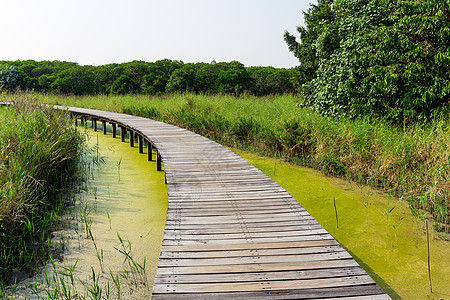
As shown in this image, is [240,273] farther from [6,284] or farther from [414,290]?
[6,284]

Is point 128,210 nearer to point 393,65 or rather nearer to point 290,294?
point 290,294

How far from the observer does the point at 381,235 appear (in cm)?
323

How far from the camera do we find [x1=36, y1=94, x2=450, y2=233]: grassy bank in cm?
376

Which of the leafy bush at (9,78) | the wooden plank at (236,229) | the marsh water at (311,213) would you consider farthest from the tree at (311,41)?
the leafy bush at (9,78)

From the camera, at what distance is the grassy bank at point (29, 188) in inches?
105

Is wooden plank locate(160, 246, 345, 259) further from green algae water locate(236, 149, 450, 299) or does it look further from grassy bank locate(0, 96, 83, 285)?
grassy bank locate(0, 96, 83, 285)

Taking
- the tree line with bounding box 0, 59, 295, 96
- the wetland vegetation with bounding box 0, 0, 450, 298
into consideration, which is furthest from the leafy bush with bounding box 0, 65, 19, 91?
the wetland vegetation with bounding box 0, 0, 450, 298

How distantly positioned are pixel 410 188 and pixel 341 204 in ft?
2.83

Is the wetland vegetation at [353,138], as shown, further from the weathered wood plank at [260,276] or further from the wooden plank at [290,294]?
the wooden plank at [290,294]

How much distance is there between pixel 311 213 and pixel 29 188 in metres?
3.08

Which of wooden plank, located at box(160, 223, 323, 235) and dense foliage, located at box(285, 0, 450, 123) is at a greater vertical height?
dense foliage, located at box(285, 0, 450, 123)

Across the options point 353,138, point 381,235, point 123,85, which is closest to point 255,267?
point 381,235

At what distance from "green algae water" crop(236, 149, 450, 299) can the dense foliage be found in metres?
2.32

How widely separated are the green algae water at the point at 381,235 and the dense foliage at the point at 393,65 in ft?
7.62
